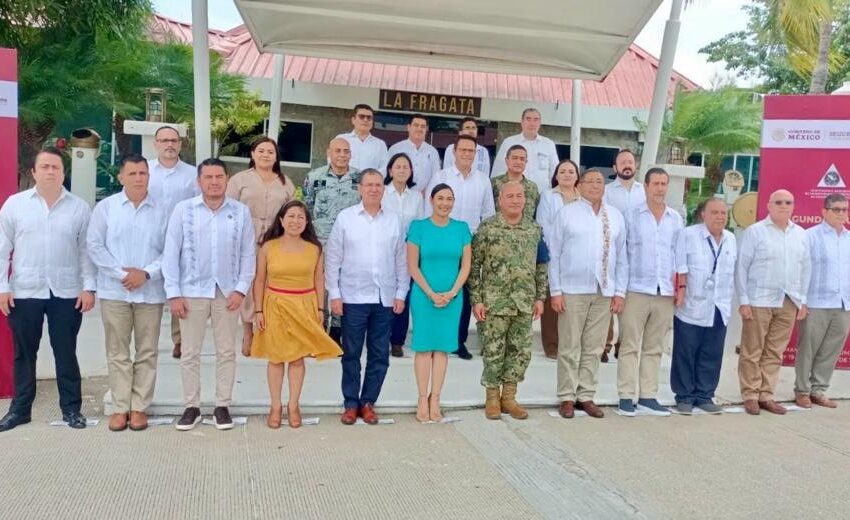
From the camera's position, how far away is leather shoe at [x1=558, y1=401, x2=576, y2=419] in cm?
549

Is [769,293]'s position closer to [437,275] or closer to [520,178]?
[520,178]

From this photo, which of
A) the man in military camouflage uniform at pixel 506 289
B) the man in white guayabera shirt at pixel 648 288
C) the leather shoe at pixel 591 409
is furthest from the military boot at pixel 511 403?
the man in white guayabera shirt at pixel 648 288

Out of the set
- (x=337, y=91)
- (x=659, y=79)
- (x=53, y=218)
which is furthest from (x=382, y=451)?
Result: (x=337, y=91)

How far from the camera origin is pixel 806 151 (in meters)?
6.89

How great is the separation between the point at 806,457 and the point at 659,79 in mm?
3732

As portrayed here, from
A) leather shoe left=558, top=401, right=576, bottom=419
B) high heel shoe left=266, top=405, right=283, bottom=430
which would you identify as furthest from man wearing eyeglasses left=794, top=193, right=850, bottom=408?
high heel shoe left=266, top=405, right=283, bottom=430

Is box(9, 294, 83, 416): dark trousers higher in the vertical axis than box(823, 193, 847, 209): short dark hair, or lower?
lower

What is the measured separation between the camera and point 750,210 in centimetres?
825

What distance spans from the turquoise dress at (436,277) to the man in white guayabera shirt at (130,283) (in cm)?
169

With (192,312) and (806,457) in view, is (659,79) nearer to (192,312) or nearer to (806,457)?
(806,457)

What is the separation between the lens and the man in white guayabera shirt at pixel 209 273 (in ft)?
15.8

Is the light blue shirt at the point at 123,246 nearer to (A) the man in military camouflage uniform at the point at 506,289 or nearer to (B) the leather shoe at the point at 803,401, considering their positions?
(A) the man in military camouflage uniform at the point at 506,289

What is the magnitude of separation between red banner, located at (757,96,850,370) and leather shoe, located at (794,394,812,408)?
0.95 metres

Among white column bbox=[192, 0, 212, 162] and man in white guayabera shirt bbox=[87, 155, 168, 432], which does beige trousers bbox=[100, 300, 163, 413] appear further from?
white column bbox=[192, 0, 212, 162]
